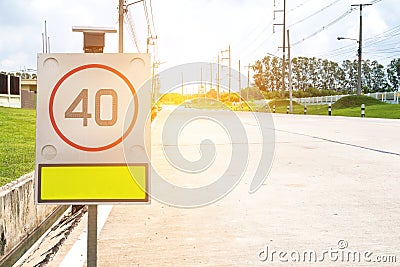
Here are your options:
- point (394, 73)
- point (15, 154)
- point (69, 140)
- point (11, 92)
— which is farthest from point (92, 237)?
point (394, 73)

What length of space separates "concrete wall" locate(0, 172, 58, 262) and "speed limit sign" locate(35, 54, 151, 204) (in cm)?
256

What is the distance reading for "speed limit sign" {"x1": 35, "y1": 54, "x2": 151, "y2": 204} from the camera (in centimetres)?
284

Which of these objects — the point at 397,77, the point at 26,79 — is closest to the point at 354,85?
the point at 397,77

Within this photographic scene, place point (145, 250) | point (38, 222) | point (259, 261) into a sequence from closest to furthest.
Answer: point (259, 261), point (145, 250), point (38, 222)

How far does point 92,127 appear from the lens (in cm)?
290

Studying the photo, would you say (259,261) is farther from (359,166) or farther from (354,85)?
(354,85)

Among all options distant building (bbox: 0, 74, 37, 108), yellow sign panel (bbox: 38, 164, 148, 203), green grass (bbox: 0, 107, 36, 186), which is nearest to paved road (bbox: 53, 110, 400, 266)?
yellow sign panel (bbox: 38, 164, 148, 203)

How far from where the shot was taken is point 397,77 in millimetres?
117500

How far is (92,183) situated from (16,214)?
3.08 meters

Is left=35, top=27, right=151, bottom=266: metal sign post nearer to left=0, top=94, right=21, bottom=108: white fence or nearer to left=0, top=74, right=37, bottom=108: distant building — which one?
left=0, top=94, right=21, bottom=108: white fence

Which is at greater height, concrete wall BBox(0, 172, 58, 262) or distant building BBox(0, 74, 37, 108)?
distant building BBox(0, 74, 37, 108)

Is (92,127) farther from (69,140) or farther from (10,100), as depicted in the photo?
(10,100)

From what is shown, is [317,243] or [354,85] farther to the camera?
[354,85]

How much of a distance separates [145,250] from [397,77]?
4760 inches
